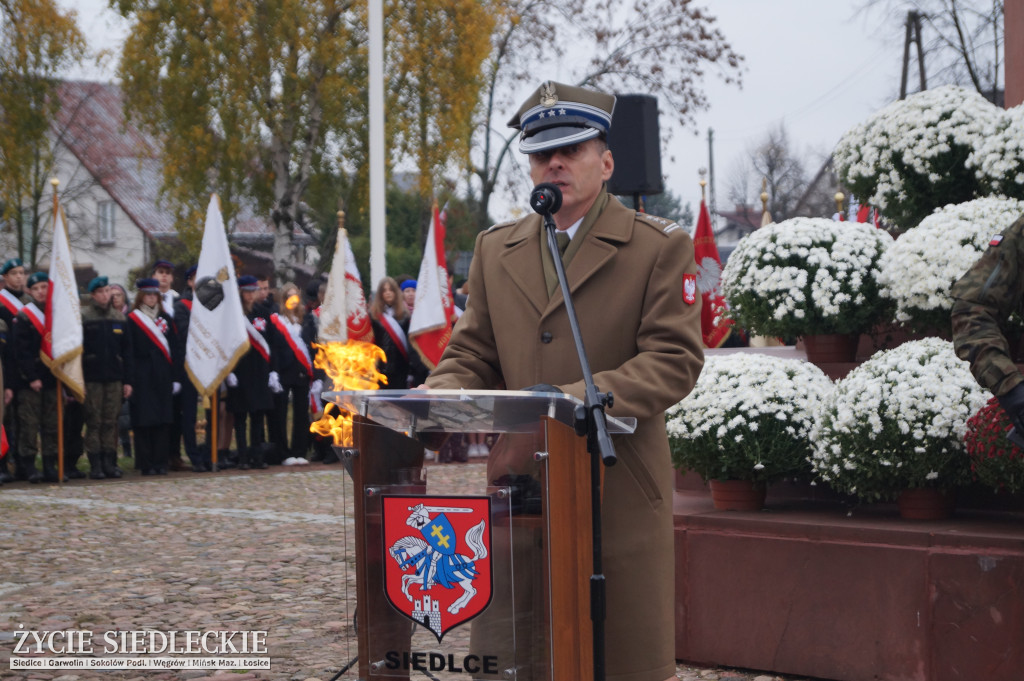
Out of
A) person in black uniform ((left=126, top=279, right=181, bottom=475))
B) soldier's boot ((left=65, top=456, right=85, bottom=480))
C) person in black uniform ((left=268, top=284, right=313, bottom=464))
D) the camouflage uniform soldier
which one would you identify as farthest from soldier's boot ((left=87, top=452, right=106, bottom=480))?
the camouflage uniform soldier

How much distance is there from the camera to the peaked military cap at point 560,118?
323cm

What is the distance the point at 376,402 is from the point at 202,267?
476 inches

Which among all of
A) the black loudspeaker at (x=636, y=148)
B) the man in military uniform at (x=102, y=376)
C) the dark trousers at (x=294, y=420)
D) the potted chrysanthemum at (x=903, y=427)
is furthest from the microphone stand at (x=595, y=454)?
the dark trousers at (x=294, y=420)

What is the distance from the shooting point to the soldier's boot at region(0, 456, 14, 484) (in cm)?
1313

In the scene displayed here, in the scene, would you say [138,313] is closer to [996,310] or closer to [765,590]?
[765,590]

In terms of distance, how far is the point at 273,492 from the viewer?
12.3m

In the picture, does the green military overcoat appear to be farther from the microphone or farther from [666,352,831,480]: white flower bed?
[666,352,831,480]: white flower bed

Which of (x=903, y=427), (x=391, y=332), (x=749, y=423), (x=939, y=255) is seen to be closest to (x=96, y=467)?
(x=391, y=332)

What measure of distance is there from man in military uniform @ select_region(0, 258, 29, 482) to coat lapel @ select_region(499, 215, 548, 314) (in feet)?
34.6

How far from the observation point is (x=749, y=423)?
550 centimetres

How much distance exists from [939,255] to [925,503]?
47.7 inches

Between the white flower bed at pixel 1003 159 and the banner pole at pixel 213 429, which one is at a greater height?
the white flower bed at pixel 1003 159

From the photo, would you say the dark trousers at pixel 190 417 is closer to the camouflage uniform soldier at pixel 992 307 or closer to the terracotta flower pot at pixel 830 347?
the terracotta flower pot at pixel 830 347

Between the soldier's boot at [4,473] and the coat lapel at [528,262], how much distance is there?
36.6ft
